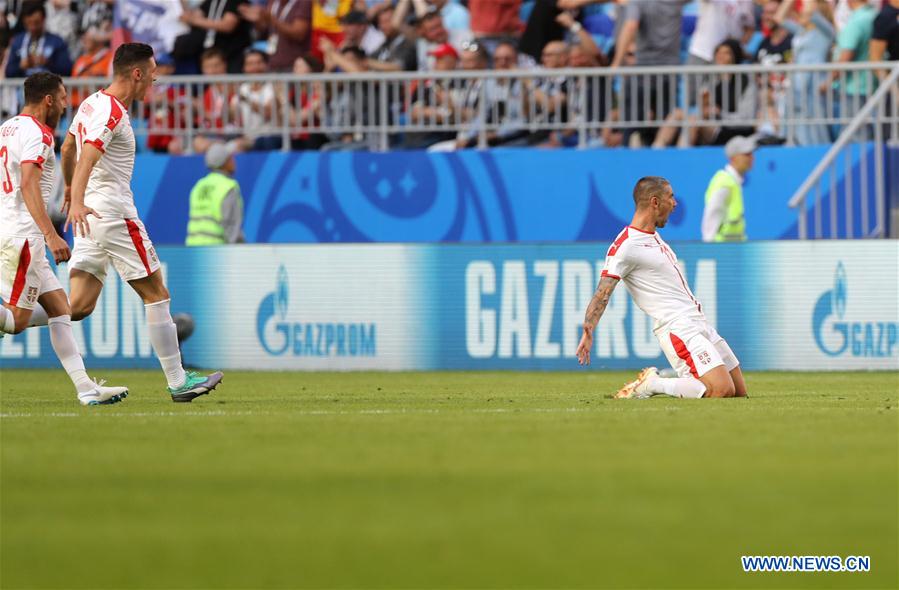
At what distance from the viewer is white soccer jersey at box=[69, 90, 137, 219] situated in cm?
1054

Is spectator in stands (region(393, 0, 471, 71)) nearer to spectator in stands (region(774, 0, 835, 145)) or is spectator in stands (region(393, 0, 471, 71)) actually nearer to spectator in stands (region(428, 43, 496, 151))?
spectator in stands (region(428, 43, 496, 151))

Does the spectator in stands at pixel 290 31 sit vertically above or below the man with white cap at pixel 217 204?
above

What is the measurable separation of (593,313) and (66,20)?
1281 cm

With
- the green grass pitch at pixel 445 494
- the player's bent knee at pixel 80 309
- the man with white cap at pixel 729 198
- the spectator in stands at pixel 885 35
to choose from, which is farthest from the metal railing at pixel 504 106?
the player's bent knee at pixel 80 309

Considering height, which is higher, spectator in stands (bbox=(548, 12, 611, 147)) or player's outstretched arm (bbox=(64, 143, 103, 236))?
spectator in stands (bbox=(548, 12, 611, 147))

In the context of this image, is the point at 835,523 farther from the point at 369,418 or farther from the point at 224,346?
the point at 224,346

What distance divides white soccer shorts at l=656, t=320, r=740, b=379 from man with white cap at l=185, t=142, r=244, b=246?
7.35 metres

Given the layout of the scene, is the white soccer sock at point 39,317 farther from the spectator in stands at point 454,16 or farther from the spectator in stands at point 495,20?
the spectator in stands at point 454,16

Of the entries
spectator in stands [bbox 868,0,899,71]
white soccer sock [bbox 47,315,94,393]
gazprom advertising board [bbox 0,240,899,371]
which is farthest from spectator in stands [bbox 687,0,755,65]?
white soccer sock [bbox 47,315,94,393]

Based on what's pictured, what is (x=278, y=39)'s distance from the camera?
20.3 metres

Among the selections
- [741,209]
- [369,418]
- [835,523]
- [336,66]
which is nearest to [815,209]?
[741,209]

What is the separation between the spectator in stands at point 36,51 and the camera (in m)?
21.2

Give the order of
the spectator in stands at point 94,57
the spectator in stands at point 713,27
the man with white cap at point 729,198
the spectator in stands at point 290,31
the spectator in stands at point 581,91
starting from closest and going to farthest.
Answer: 1. the man with white cap at point 729,198
2. the spectator in stands at point 581,91
3. the spectator in stands at point 713,27
4. the spectator in stands at point 290,31
5. the spectator in stands at point 94,57

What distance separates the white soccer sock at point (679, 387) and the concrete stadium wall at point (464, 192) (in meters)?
7.10
